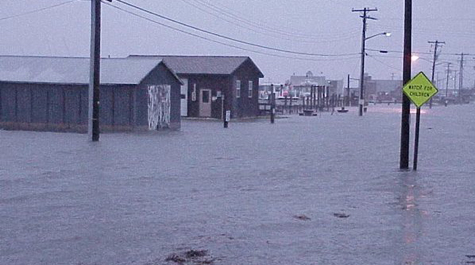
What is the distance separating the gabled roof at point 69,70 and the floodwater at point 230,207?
429 inches

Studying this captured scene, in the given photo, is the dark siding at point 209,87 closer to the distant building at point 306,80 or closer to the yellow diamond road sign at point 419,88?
the yellow diamond road sign at point 419,88

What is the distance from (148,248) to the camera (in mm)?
10172

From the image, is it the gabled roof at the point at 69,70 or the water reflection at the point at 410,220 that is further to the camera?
the gabled roof at the point at 69,70

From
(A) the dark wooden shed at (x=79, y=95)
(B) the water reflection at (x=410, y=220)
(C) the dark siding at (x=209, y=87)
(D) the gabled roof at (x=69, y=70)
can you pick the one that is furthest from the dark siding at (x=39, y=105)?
(B) the water reflection at (x=410, y=220)

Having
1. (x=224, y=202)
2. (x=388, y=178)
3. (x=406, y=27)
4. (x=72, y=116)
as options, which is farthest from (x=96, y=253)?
(x=72, y=116)

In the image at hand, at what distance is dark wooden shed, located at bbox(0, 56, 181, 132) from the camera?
36.3m

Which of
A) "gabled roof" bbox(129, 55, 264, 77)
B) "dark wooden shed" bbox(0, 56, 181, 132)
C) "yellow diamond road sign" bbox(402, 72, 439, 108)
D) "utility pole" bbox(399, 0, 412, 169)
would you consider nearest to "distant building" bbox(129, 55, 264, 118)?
"gabled roof" bbox(129, 55, 264, 77)

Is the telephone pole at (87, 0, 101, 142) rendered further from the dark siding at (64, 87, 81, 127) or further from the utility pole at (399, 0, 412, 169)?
the utility pole at (399, 0, 412, 169)

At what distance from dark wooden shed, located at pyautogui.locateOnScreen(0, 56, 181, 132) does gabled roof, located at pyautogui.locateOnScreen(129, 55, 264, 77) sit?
48.1 feet

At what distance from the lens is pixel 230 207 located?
1386 cm

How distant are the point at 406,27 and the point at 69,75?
21.2 m

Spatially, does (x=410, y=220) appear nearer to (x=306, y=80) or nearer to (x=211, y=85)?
(x=211, y=85)

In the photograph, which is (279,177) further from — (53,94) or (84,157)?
(53,94)

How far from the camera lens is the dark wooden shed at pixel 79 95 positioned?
36.3 metres
